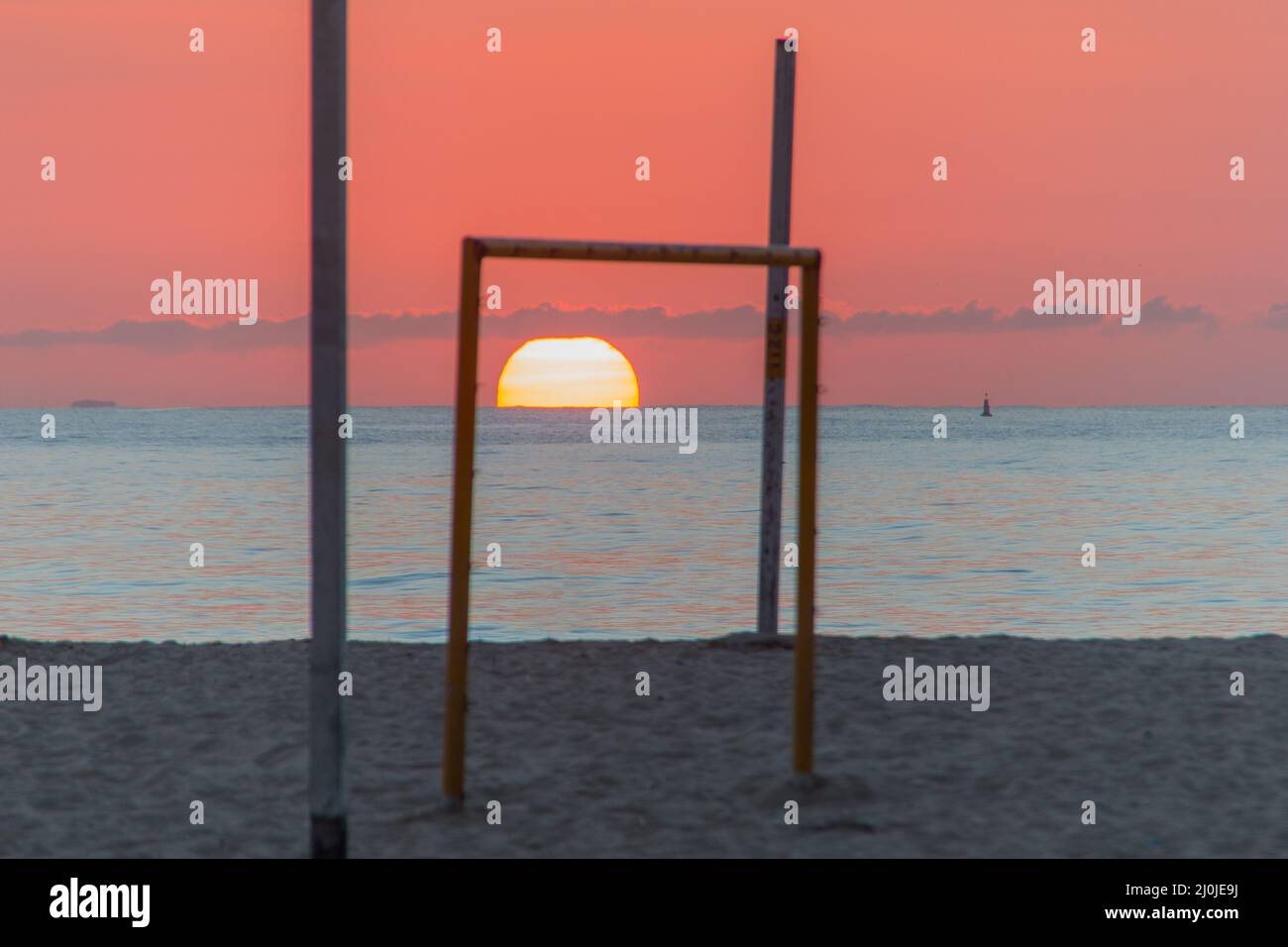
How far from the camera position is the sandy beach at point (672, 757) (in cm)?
657

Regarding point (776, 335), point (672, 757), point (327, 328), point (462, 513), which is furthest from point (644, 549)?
point (327, 328)

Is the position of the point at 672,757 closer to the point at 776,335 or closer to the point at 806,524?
the point at 806,524

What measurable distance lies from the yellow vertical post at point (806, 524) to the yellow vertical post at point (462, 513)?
1.59 meters

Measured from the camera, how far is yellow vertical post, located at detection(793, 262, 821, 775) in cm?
691

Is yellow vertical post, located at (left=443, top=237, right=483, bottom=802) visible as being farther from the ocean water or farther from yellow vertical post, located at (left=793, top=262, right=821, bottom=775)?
the ocean water

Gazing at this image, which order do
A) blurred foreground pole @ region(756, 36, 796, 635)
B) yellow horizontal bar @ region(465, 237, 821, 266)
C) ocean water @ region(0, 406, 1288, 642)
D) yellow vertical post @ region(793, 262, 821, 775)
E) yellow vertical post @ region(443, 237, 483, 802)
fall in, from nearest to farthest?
yellow vertical post @ region(443, 237, 483, 802) < yellow horizontal bar @ region(465, 237, 821, 266) < yellow vertical post @ region(793, 262, 821, 775) < blurred foreground pole @ region(756, 36, 796, 635) < ocean water @ region(0, 406, 1288, 642)

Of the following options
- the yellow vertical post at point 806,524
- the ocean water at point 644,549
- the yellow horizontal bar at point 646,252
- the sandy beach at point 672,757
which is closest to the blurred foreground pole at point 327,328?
the yellow horizontal bar at point 646,252

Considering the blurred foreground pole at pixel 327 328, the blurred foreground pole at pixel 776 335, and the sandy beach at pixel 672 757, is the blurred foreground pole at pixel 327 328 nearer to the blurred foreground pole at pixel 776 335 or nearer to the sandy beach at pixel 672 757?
the sandy beach at pixel 672 757

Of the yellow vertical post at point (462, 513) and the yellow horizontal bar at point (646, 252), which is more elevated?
the yellow horizontal bar at point (646, 252)

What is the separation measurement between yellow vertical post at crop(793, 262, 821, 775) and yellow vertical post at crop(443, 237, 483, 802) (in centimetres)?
159

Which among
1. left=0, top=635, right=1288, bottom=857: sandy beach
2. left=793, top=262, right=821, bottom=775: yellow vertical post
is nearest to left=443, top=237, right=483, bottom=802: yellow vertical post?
left=0, top=635, right=1288, bottom=857: sandy beach

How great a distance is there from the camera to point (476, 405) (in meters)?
6.62

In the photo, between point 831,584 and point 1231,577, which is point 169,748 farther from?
point 1231,577
